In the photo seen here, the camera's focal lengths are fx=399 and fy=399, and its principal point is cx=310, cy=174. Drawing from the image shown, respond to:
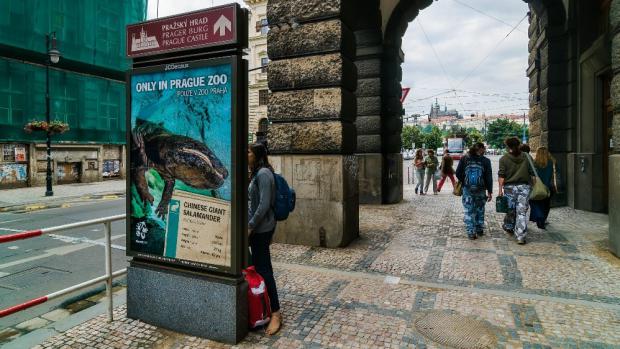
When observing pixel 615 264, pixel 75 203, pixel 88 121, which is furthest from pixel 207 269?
pixel 88 121

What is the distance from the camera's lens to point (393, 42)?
468 inches

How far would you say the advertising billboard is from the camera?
136 inches

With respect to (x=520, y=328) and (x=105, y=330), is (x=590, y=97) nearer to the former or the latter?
(x=520, y=328)

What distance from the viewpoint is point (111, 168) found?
1108 inches

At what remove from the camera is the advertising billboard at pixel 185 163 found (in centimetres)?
345

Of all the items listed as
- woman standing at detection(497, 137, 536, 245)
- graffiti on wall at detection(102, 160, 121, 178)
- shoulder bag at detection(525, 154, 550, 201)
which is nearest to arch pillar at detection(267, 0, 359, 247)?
woman standing at detection(497, 137, 536, 245)

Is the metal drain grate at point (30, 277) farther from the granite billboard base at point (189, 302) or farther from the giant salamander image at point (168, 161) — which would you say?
the giant salamander image at point (168, 161)

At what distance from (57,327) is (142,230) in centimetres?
126

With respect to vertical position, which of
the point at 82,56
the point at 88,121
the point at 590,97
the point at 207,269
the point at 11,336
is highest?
the point at 82,56

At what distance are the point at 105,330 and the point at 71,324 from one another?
0.42m

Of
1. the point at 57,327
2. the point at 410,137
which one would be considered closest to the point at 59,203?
the point at 57,327

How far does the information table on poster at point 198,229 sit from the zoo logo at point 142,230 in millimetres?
268

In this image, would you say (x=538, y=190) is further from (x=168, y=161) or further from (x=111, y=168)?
(x=111, y=168)

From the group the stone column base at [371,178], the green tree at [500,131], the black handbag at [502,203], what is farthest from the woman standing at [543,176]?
the green tree at [500,131]
